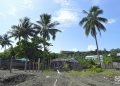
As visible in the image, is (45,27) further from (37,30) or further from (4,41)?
(4,41)

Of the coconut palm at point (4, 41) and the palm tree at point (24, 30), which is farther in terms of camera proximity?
the coconut palm at point (4, 41)

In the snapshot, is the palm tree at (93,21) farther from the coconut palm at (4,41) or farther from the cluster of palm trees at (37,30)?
the coconut palm at (4,41)

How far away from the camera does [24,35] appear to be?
249 feet

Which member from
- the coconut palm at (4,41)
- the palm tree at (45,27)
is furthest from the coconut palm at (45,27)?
the coconut palm at (4,41)

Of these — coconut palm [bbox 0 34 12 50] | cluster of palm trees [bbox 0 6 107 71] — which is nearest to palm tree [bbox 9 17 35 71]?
cluster of palm trees [bbox 0 6 107 71]

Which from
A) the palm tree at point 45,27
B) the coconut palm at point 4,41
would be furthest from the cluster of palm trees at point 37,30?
the coconut palm at point 4,41

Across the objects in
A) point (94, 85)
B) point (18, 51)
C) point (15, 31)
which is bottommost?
point (94, 85)

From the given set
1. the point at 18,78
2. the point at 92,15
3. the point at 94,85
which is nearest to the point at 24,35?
the point at 92,15

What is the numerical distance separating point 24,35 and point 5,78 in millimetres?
53195

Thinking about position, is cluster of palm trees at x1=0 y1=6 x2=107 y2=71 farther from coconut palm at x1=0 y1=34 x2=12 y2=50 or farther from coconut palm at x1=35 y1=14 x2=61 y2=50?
coconut palm at x1=0 y1=34 x2=12 y2=50

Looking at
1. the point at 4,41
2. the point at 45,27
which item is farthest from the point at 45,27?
the point at 4,41

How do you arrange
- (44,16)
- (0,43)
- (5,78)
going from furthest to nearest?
(0,43), (44,16), (5,78)

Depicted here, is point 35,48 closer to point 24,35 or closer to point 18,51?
point 18,51

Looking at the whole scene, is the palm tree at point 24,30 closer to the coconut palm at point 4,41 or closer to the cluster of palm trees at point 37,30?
the cluster of palm trees at point 37,30
